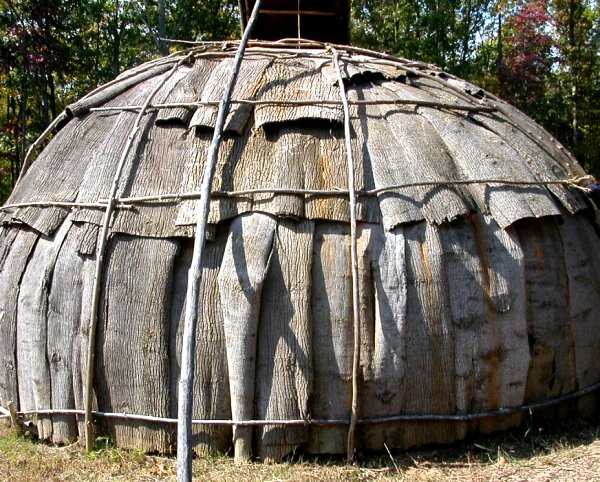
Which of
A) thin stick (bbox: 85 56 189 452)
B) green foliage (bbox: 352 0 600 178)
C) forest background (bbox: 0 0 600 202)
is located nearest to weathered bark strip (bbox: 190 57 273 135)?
thin stick (bbox: 85 56 189 452)

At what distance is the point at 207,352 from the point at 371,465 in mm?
1425

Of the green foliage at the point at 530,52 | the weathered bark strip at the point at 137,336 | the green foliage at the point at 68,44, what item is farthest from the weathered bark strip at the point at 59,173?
the green foliage at the point at 530,52

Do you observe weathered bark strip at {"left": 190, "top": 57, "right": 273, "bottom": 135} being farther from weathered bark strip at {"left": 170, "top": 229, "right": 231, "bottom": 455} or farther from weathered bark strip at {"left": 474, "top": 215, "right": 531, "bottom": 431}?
weathered bark strip at {"left": 474, "top": 215, "right": 531, "bottom": 431}

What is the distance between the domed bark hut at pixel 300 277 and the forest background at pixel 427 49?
12798mm

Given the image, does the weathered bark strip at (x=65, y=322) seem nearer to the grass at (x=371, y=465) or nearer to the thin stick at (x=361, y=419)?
the thin stick at (x=361, y=419)

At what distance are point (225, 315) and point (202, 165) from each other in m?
1.17

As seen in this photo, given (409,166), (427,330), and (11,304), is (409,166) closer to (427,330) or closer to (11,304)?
(427,330)

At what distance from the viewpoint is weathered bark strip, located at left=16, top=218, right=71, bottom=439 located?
19.1ft

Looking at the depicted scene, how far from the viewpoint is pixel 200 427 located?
5.44 m

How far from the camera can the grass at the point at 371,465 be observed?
5.17 m

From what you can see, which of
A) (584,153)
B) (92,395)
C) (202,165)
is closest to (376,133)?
(202,165)

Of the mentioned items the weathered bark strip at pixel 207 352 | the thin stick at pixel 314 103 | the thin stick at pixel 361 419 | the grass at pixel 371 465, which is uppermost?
the thin stick at pixel 314 103

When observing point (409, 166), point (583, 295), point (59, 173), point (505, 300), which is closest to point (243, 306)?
point (409, 166)

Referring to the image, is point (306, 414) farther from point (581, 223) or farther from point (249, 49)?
point (249, 49)
